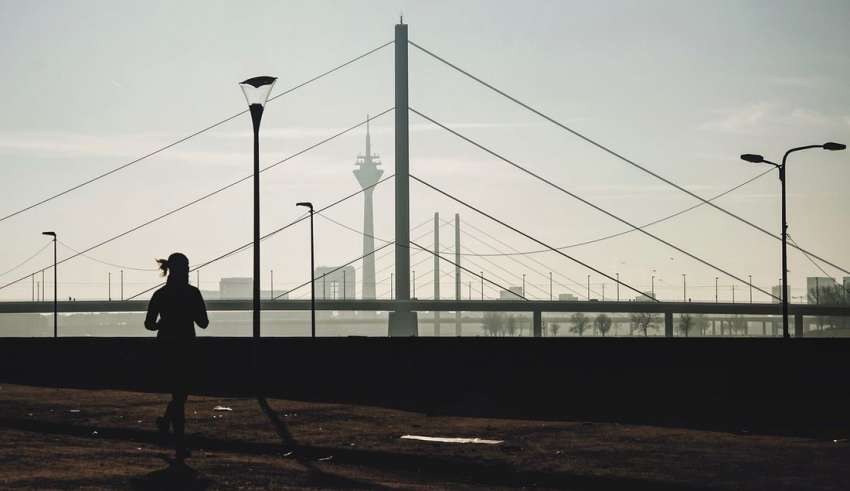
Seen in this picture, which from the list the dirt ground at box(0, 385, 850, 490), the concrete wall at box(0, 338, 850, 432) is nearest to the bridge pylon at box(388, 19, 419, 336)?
the concrete wall at box(0, 338, 850, 432)

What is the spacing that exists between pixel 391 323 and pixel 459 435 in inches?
2398

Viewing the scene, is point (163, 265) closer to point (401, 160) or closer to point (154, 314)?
point (154, 314)

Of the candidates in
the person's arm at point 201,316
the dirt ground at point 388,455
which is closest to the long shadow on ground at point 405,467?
the dirt ground at point 388,455

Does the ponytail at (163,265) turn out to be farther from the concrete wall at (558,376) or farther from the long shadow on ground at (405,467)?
the concrete wall at (558,376)

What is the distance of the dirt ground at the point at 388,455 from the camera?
9.39m

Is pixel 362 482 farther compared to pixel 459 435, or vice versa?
pixel 459 435

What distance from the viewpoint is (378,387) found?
20.7 metres

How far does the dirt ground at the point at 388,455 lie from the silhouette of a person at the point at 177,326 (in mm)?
587

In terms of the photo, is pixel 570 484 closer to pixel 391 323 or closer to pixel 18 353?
pixel 18 353

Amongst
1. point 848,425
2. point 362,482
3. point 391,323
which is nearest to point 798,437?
point 848,425

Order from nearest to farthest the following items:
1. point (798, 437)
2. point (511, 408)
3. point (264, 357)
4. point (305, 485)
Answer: point (305, 485) → point (798, 437) → point (511, 408) → point (264, 357)

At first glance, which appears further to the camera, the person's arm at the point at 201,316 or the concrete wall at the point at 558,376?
the concrete wall at the point at 558,376

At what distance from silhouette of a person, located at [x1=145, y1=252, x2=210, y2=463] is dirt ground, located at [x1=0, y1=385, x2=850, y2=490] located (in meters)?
0.59

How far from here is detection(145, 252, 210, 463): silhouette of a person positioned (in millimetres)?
11062
